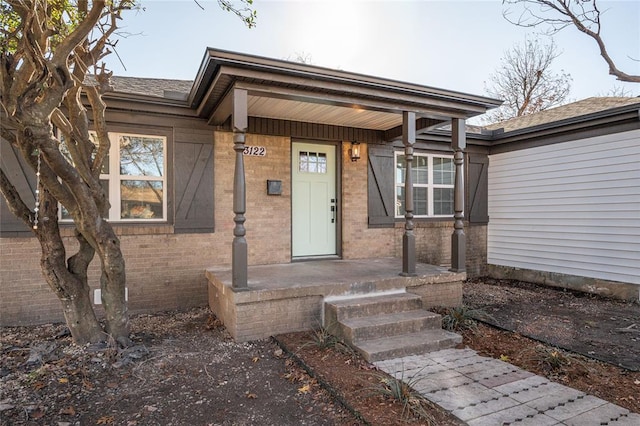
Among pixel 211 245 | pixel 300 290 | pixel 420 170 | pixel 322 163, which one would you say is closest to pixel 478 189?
pixel 420 170

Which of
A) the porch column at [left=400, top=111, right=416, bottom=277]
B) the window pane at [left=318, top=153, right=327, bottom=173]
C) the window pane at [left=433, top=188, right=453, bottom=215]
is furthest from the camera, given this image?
the window pane at [left=433, top=188, right=453, bottom=215]

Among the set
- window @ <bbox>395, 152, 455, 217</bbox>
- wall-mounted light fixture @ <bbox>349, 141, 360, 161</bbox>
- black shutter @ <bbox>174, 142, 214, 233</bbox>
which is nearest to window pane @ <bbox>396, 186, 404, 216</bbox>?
window @ <bbox>395, 152, 455, 217</bbox>

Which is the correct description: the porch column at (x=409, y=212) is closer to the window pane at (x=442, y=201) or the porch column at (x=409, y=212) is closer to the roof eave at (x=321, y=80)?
the roof eave at (x=321, y=80)

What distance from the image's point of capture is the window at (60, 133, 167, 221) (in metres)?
5.12

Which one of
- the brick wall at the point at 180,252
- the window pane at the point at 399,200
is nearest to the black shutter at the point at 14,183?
the brick wall at the point at 180,252

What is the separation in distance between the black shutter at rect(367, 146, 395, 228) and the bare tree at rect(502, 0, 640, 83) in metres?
2.95

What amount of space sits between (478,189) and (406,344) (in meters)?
5.53

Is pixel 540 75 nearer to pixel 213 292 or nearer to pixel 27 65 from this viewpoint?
pixel 213 292

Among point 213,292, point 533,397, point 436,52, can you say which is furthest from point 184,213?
point 436,52

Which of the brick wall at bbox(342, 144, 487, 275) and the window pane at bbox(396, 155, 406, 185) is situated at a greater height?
the window pane at bbox(396, 155, 406, 185)

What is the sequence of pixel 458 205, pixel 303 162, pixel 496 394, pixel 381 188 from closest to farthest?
1. pixel 496 394
2. pixel 458 205
3. pixel 303 162
4. pixel 381 188

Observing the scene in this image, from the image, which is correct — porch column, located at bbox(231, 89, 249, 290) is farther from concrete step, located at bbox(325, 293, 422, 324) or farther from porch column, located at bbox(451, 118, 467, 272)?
porch column, located at bbox(451, 118, 467, 272)

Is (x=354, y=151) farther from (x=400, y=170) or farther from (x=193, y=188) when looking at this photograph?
(x=193, y=188)

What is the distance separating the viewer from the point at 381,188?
6.81 metres
